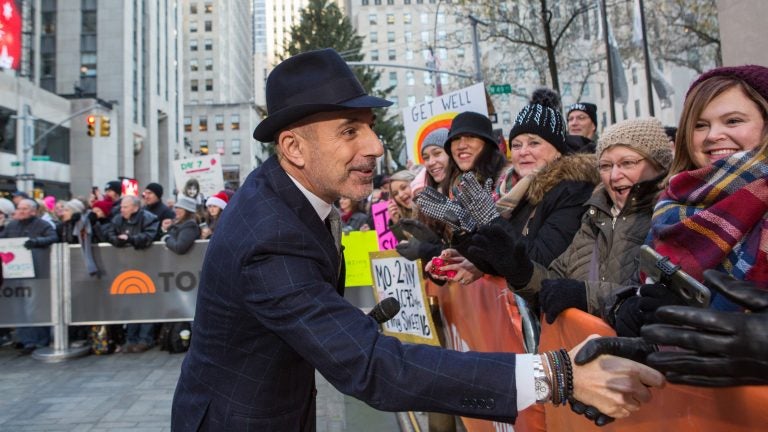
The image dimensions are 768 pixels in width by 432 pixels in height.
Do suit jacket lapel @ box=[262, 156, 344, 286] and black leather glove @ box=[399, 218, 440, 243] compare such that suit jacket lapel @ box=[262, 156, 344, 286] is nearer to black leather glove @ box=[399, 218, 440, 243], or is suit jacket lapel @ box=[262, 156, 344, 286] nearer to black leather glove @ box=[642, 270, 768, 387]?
black leather glove @ box=[642, 270, 768, 387]

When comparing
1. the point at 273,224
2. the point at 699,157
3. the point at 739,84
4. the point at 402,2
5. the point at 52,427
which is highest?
the point at 402,2

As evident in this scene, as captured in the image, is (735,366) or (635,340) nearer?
(735,366)

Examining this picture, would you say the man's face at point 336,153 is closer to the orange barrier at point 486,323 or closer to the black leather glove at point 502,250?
the black leather glove at point 502,250

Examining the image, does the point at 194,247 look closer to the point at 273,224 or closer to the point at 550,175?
the point at 550,175

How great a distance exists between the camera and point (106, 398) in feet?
20.2

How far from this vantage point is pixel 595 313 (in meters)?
2.32

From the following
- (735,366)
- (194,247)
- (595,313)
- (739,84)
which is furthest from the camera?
(194,247)

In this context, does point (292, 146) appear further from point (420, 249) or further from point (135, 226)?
point (135, 226)

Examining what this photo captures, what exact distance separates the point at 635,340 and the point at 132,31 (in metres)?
63.9

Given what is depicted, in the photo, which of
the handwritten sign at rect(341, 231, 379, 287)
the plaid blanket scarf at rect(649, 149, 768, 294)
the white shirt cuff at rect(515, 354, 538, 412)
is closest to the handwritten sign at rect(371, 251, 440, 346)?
the handwritten sign at rect(341, 231, 379, 287)

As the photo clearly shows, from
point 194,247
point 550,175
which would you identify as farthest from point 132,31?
point 550,175

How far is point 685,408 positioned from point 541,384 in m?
0.37

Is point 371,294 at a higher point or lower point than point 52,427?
higher

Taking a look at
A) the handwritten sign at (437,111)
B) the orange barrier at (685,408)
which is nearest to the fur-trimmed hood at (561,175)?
the orange barrier at (685,408)
